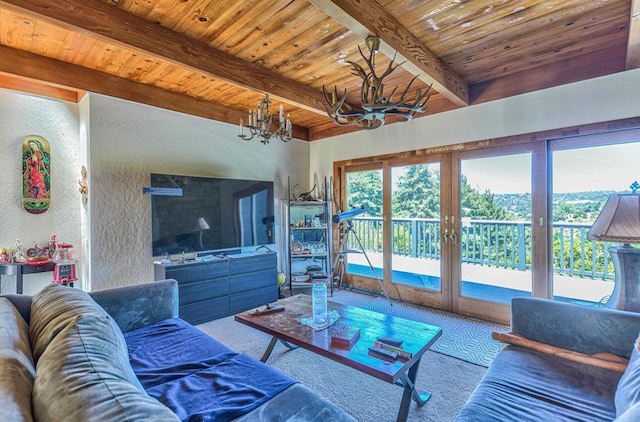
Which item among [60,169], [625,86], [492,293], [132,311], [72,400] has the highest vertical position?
[625,86]

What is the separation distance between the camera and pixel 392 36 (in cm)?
226

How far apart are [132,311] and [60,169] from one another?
93.4 inches

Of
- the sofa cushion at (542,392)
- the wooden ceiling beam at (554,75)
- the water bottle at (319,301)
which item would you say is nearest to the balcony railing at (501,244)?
the wooden ceiling beam at (554,75)

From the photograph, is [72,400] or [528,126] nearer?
[72,400]

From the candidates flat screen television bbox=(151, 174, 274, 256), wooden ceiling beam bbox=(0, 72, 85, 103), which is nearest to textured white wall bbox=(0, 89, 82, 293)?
wooden ceiling beam bbox=(0, 72, 85, 103)

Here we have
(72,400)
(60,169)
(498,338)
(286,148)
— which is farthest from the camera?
(286,148)

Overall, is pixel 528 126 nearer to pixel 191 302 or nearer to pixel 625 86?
pixel 625 86

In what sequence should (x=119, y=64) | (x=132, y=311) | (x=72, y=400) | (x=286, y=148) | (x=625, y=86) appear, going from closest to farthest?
(x=72, y=400) → (x=132, y=311) → (x=625, y=86) → (x=119, y=64) → (x=286, y=148)

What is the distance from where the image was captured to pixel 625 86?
2.67 metres

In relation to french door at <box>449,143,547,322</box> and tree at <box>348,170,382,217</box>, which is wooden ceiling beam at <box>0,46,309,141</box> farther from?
french door at <box>449,143,547,322</box>

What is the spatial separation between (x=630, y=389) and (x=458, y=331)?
6.74 ft

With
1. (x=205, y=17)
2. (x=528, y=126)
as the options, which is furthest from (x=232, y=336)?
(x=528, y=126)

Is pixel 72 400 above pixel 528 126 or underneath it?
underneath

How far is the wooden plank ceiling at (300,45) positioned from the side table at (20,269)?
68.7 inches
